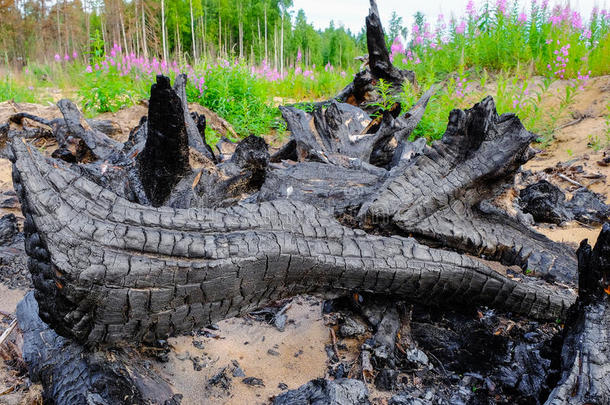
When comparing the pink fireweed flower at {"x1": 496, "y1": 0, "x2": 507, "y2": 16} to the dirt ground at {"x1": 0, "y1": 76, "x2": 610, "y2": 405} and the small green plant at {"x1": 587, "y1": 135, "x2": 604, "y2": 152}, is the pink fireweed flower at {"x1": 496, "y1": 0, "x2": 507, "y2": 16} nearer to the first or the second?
the small green plant at {"x1": 587, "y1": 135, "x2": 604, "y2": 152}

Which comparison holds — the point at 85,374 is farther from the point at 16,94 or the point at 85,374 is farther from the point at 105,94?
the point at 16,94

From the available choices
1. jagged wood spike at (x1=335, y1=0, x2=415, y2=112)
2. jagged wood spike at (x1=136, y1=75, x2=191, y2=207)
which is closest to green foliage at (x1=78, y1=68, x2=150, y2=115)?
jagged wood spike at (x1=335, y1=0, x2=415, y2=112)

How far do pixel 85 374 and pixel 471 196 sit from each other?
2.08 meters

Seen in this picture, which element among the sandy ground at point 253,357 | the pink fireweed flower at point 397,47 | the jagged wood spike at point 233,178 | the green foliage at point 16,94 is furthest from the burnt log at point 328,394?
the green foliage at point 16,94

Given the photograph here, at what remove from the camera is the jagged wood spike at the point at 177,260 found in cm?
143

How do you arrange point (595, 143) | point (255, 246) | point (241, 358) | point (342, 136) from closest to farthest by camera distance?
point (255, 246) < point (241, 358) < point (342, 136) < point (595, 143)

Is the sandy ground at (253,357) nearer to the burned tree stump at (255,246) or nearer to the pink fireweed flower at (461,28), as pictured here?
the burned tree stump at (255,246)

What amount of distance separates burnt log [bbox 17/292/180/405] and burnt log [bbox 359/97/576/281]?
4.20 ft

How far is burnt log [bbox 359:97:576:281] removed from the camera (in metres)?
2.34

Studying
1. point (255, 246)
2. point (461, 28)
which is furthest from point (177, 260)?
point (461, 28)

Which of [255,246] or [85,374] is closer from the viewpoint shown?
[85,374]

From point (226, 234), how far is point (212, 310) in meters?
0.29

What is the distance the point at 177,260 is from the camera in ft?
5.07

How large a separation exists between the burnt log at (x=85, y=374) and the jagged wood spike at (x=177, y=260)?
0.35 ft
